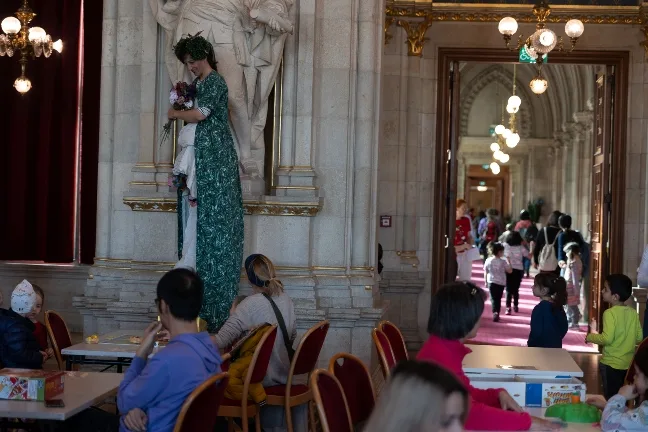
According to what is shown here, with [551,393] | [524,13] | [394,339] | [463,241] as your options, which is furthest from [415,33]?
[551,393]

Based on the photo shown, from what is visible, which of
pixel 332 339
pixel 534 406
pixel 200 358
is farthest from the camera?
pixel 332 339

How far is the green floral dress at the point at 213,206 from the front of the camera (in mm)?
6922

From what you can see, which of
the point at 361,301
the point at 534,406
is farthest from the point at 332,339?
the point at 534,406

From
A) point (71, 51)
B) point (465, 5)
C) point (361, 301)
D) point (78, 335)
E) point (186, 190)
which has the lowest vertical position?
point (78, 335)

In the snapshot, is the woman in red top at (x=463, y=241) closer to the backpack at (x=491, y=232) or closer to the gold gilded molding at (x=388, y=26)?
the gold gilded molding at (x=388, y=26)

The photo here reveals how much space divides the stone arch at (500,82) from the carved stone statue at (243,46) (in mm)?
23082

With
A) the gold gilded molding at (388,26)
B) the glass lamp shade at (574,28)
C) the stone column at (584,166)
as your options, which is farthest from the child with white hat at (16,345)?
the stone column at (584,166)

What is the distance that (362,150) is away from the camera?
8039 millimetres

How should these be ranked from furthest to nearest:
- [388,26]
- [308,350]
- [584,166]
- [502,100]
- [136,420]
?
[502,100]
[584,166]
[388,26]
[308,350]
[136,420]

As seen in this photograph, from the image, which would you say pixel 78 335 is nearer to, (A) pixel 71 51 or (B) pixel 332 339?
(A) pixel 71 51

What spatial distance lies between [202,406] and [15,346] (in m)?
1.95

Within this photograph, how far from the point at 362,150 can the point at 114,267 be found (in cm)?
209

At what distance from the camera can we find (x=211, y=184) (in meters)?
6.94

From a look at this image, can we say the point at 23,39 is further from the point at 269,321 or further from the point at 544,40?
the point at 269,321
